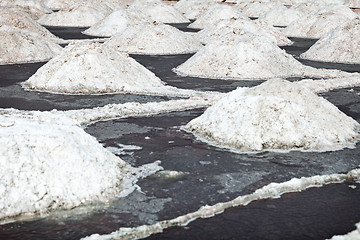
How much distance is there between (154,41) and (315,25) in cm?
977

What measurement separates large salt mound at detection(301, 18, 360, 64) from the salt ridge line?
11.1 metres

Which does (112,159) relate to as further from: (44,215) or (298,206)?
(298,206)

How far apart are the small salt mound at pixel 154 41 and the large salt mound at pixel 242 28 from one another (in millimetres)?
2125

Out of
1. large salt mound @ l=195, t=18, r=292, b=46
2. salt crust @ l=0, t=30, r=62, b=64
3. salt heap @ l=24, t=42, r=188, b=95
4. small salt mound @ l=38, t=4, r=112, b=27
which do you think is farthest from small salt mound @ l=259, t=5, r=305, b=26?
salt heap @ l=24, t=42, r=188, b=95

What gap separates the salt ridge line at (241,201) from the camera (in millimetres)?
5105

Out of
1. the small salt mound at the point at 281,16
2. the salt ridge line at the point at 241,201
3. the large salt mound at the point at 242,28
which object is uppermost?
the salt ridge line at the point at 241,201

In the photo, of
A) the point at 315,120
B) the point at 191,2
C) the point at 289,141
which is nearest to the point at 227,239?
the point at 289,141

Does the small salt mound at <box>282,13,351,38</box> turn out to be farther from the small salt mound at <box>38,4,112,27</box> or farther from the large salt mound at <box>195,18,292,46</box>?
the small salt mound at <box>38,4,112,27</box>

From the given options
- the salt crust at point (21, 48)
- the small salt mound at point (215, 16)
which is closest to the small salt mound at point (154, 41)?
the salt crust at point (21, 48)

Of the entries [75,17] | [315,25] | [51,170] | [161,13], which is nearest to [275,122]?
[51,170]

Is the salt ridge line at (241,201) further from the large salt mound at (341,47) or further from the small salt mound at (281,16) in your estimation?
the small salt mound at (281,16)

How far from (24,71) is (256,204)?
1041cm

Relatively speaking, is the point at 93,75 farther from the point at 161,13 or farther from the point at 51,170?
Answer: the point at 161,13

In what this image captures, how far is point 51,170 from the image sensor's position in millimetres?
5824
